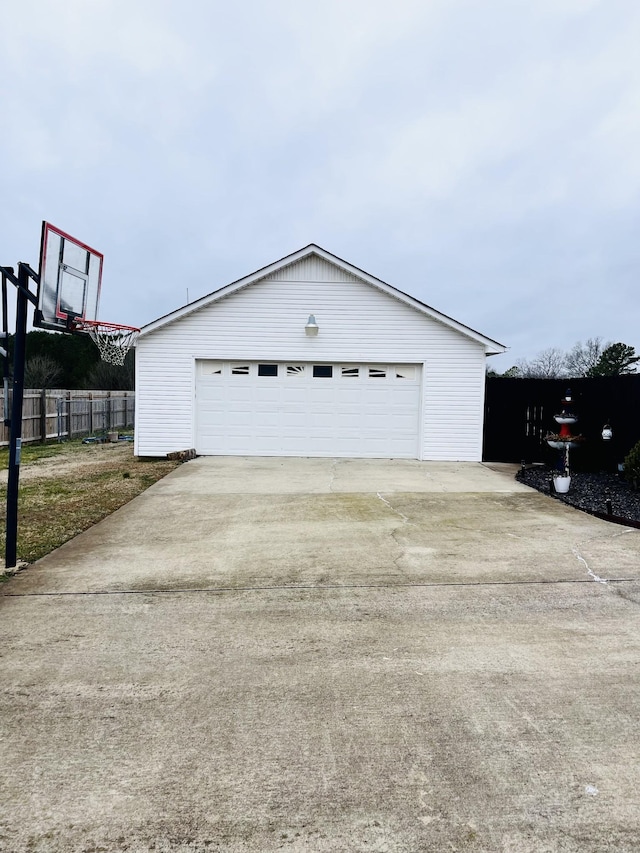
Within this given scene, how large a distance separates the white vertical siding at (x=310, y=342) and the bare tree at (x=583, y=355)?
34.8m

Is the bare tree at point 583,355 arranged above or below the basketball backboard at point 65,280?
above

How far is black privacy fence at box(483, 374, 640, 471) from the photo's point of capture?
10680 millimetres

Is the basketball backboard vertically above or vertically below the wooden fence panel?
above

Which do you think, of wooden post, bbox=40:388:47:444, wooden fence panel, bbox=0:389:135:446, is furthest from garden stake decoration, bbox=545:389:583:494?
wooden post, bbox=40:388:47:444

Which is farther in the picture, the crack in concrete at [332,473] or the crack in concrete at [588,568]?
the crack in concrete at [332,473]

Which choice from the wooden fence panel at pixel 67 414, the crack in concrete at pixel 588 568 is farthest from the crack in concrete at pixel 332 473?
the wooden fence panel at pixel 67 414

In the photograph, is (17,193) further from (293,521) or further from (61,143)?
(293,521)

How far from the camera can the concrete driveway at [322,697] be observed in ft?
6.83

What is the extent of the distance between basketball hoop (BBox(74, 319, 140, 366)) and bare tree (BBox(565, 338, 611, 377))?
39.6m

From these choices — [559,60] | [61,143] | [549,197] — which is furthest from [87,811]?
[549,197]

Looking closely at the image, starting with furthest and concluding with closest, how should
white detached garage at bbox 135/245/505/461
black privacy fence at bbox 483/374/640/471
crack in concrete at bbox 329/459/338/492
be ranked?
white detached garage at bbox 135/245/505/461
black privacy fence at bbox 483/374/640/471
crack in concrete at bbox 329/459/338/492

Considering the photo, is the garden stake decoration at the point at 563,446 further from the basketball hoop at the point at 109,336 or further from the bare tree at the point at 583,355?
the bare tree at the point at 583,355

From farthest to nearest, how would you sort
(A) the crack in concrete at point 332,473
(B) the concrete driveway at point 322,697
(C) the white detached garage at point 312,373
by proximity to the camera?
(C) the white detached garage at point 312,373 → (A) the crack in concrete at point 332,473 → (B) the concrete driveway at point 322,697

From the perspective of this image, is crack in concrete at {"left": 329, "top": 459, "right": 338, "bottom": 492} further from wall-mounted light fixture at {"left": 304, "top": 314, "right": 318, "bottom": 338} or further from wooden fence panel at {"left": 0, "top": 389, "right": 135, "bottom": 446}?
wooden fence panel at {"left": 0, "top": 389, "right": 135, "bottom": 446}
